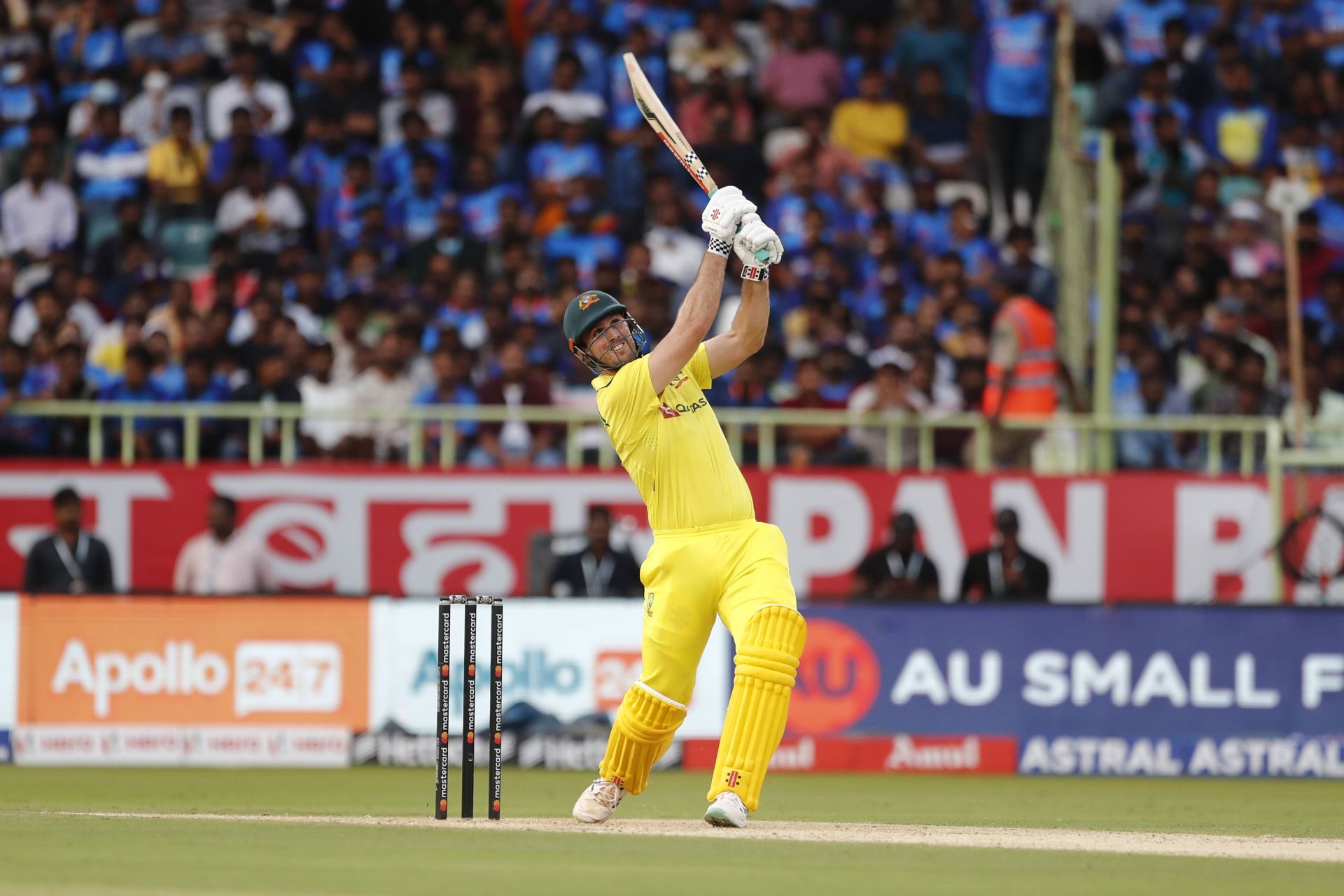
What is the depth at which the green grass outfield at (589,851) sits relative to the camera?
24.8 feet

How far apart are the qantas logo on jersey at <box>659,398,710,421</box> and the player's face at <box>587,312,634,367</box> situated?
0.29 metres

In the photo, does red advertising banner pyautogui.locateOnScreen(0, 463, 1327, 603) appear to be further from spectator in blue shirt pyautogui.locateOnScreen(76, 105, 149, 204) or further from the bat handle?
the bat handle

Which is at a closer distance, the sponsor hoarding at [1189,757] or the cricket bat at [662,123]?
the cricket bat at [662,123]

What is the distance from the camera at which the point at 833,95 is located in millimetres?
20672

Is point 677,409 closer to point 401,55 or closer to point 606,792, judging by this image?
point 606,792

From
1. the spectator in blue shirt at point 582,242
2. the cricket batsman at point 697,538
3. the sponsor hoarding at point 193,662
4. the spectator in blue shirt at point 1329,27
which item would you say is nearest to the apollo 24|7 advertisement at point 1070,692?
the sponsor hoarding at point 193,662

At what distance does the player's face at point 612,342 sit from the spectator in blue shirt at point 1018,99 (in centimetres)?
1094

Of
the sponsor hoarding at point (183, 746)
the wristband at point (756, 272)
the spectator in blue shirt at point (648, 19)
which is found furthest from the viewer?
the spectator in blue shirt at point (648, 19)

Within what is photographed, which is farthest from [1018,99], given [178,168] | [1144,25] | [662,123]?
[662,123]

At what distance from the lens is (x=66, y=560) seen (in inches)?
647

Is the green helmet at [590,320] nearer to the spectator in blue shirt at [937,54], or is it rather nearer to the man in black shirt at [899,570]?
the man in black shirt at [899,570]

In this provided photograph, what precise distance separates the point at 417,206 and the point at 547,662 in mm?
5609

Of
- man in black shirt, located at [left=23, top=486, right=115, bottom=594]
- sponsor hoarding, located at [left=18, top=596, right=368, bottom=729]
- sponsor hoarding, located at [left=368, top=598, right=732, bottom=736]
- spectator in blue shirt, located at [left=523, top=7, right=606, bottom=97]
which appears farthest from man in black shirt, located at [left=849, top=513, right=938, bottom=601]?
spectator in blue shirt, located at [left=523, top=7, right=606, bottom=97]

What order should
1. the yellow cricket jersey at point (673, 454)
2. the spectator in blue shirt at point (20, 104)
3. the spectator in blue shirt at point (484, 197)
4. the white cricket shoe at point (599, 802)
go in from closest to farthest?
the yellow cricket jersey at point (673, 454), the white cricket shoe at point (599, 802), the spectator in blue shirt at point (484, 197), the spectator in blue shirt at point (20, 104)
